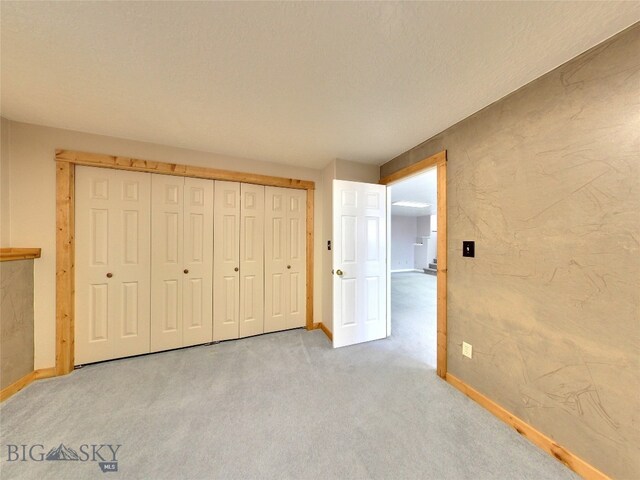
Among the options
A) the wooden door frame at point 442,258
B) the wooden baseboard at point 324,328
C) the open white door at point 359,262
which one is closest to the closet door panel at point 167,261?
the wooden baseboard at point 324,328

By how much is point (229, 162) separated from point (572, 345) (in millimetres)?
3237

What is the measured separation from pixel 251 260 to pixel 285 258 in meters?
0.44

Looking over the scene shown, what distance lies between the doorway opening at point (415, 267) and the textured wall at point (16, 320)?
352 cm

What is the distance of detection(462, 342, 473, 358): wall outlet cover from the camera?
173 cm

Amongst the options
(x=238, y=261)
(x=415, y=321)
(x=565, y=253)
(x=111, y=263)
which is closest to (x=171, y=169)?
(x=111, y=263)

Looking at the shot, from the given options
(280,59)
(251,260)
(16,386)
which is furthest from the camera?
(251,260)

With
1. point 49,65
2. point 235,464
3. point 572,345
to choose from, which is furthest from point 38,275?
point 572,345

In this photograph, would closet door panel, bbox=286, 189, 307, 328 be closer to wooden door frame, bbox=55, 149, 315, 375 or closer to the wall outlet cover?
wooden door frame, bbox=55, 149, 315, 375

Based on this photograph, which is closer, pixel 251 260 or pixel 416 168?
pixel 416 168

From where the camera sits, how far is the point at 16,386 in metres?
1.71

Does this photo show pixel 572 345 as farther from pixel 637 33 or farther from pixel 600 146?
pixel 637 33

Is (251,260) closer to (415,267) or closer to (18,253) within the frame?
(18,253)

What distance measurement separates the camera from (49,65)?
1.25 meters

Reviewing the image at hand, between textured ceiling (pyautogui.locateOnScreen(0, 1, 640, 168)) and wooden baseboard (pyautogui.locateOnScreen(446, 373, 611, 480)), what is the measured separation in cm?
219
